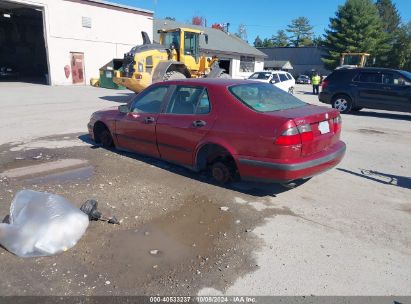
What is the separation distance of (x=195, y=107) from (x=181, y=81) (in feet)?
1.97

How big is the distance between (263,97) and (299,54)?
6517 cm

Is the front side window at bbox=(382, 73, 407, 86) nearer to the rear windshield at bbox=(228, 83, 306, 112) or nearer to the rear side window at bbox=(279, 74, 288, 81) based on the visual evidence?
the rear side window at bbox=(279, 74, 288, 81)

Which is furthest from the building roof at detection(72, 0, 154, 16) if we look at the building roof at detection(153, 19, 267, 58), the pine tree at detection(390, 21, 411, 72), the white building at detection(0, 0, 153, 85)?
the pine tree at detection(390, 21, 411, 72)

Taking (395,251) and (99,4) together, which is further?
(99,4)

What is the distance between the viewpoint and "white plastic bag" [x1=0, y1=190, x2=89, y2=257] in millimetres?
3062

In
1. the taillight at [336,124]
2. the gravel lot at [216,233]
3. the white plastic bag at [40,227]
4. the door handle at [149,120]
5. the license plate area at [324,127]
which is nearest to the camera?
the gravel lot at [216,233]

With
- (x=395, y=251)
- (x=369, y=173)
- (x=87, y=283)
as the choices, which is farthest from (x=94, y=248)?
(x=369, y=173)

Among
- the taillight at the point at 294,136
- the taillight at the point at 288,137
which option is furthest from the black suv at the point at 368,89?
the taillight at the point at 288,137

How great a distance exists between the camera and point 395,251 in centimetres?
331

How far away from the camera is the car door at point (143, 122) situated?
17.8 feet

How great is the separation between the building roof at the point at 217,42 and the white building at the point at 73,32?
16.4ft

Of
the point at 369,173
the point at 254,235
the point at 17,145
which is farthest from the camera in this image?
the point at 17,145

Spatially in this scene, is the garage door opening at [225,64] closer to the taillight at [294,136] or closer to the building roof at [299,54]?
the building roof at [299,54]

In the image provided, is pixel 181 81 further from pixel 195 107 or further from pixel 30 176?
pixel 30 176
